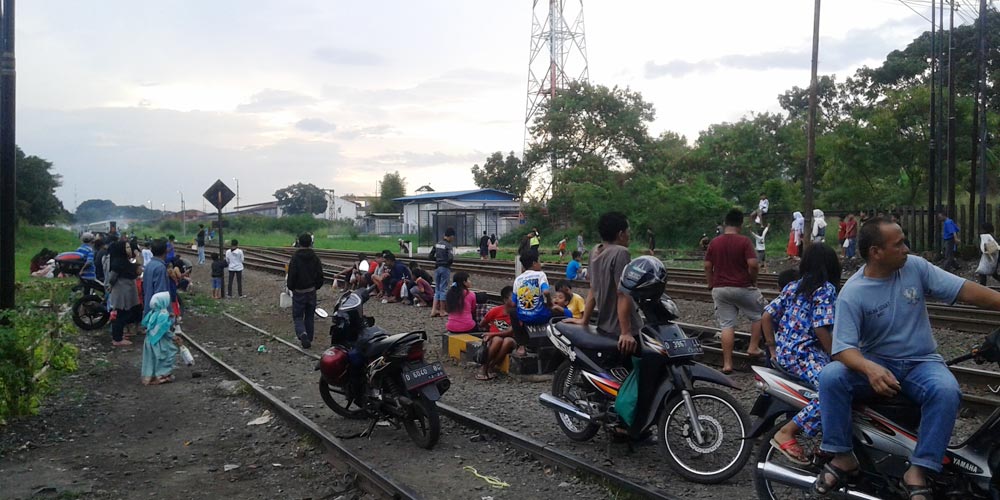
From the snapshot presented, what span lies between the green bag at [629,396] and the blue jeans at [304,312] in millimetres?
7525

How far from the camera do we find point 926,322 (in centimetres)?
412

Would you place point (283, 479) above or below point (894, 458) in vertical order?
below

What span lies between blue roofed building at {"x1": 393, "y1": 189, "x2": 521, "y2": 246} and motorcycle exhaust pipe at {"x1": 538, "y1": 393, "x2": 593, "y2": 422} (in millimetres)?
30199

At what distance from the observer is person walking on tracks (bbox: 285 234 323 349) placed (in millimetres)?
12383

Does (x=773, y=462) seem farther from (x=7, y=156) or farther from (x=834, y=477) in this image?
(x=7, y=156)

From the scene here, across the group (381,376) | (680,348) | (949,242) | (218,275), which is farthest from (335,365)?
(949,242)

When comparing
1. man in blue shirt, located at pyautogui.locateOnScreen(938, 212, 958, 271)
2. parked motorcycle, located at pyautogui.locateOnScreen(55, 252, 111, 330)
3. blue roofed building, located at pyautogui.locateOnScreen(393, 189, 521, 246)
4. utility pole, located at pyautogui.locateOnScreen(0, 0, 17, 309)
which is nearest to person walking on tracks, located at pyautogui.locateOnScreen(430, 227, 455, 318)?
parked motorcycle, located at pyautogui.locateOnScreen(55, 252, 111, 330)

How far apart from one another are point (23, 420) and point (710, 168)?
43.2 meters

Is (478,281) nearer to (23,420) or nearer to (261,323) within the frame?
(261,323)

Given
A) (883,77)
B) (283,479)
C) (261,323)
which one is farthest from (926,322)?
(883,77)

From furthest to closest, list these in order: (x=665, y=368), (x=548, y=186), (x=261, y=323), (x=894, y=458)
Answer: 1. (x=548, y=186)
2. (x=261, y=323)
3. (x=665, y=368)
4. (x=894, y=458)

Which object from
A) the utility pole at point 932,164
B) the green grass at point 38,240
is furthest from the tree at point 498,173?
the utility pole at point 932,164

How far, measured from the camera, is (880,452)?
164 inches

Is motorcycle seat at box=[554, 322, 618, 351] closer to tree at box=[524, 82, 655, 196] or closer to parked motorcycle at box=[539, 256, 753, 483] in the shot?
parked motorcycle at box=[539, 256, 753, 483]
